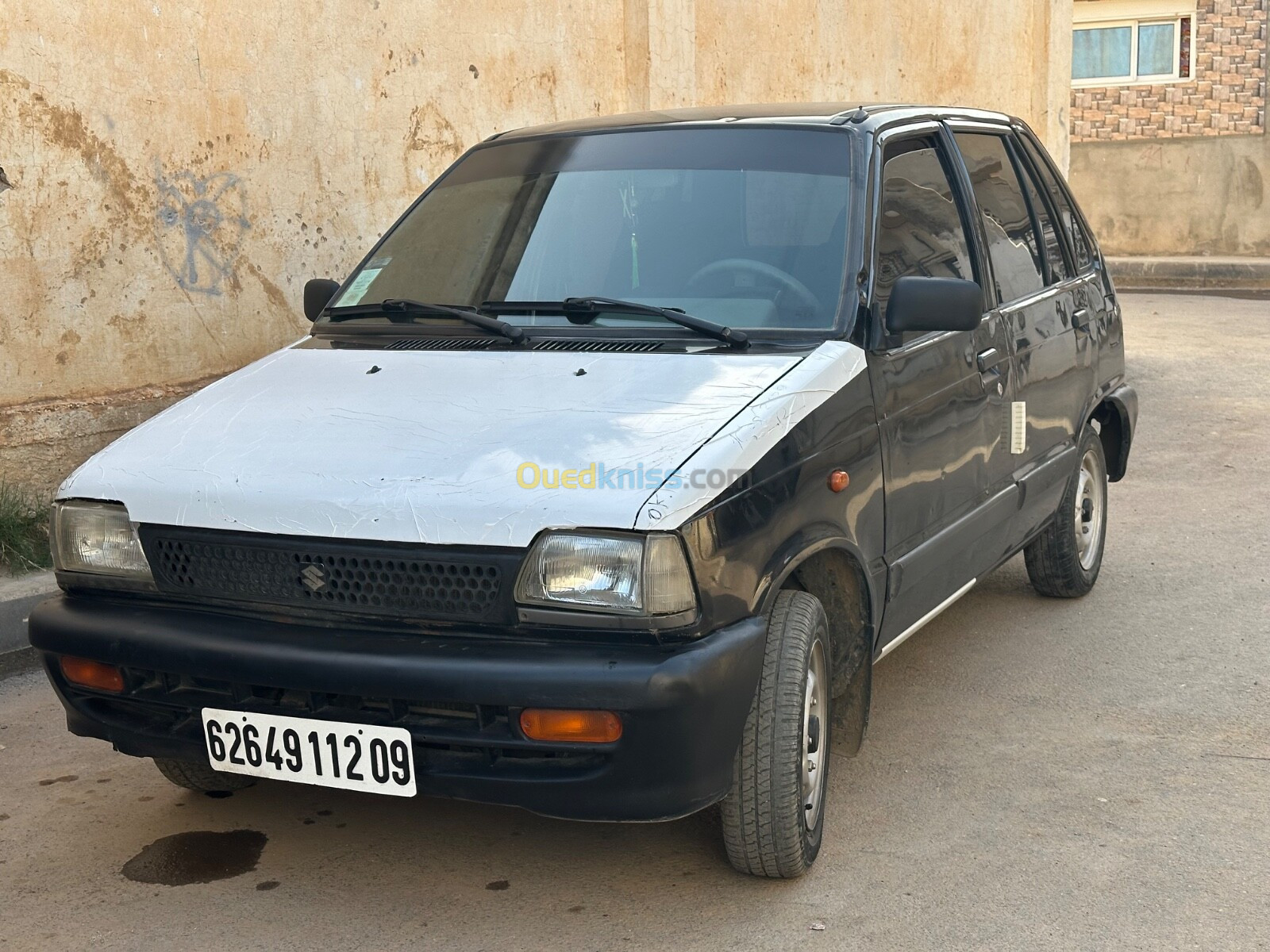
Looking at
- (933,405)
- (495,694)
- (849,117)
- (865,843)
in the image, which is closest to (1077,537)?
(933,405)

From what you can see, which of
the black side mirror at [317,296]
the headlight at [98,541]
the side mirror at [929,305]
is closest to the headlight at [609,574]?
the headlight at [98,541]

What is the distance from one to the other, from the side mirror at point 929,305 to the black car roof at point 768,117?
67cm

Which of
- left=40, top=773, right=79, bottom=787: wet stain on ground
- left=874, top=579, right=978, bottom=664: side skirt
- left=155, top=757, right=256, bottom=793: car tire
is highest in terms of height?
left=874, top=579, right=978, bottom=664: side skirt

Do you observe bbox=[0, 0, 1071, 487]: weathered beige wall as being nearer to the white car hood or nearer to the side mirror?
the white car hood

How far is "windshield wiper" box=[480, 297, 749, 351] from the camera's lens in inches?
142

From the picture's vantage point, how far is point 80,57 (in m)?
6.20

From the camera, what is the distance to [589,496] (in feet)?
9.54

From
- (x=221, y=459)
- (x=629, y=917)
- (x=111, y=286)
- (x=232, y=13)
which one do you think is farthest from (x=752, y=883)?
(x=232, y=13)

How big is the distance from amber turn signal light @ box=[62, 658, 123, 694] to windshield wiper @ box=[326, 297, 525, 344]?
1265mm

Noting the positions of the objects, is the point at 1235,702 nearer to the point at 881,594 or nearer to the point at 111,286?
the point at 881,594

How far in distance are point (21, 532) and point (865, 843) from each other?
378 cm

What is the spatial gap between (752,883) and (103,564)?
1.67 meters

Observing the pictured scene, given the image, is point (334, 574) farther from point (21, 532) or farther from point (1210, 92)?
point (1210, 92)

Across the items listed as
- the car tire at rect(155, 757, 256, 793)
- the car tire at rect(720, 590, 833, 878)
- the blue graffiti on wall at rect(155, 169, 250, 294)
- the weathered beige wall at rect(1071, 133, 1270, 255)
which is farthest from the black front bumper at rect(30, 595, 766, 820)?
the weathered beige wall at rect(1071, 133, 1270, 255)
